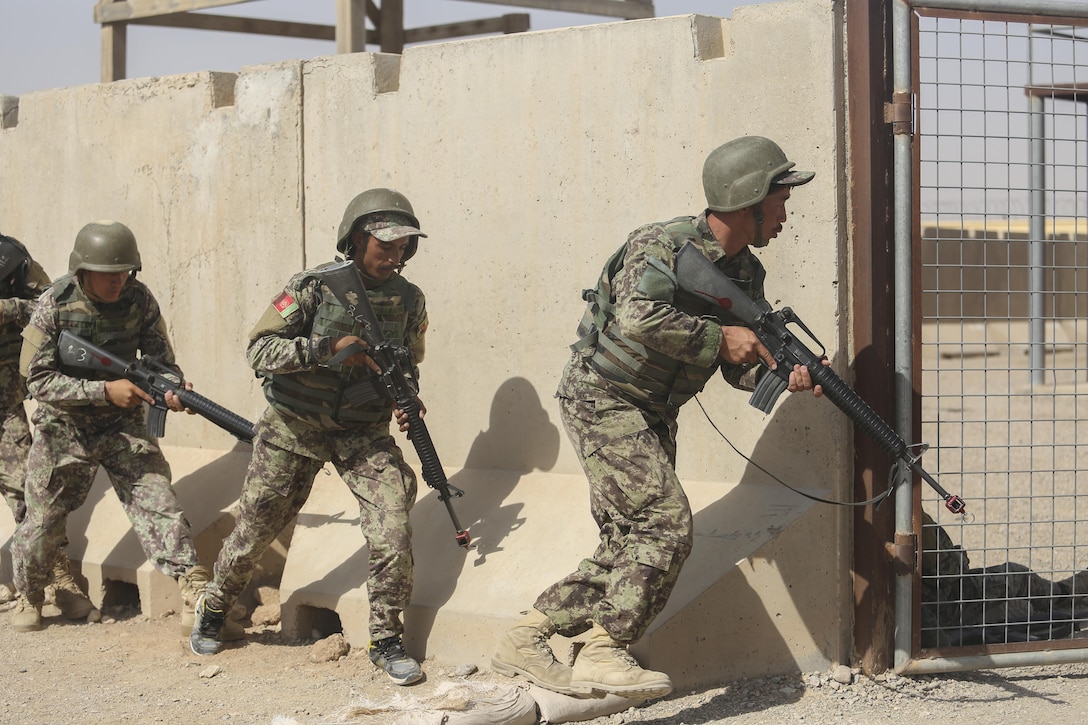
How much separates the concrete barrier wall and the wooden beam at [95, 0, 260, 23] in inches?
42.9

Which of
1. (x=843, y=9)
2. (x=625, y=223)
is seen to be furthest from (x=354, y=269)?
(x=843, y=9)

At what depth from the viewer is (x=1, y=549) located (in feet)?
21.2

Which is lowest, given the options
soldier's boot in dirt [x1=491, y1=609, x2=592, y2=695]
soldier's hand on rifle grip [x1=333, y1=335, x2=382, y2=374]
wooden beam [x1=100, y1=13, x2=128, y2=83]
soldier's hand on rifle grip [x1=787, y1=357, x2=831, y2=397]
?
soldier's boot in dirt [x1=491, y1=609, x2=592, y2=695]

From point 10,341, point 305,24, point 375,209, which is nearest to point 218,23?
point 305,24

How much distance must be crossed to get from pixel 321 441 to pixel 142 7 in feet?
14.8

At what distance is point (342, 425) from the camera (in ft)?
16.0

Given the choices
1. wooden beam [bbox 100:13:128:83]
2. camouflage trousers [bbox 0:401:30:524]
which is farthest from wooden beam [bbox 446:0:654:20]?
camouflage trousers [bbox 0:401:30:524]

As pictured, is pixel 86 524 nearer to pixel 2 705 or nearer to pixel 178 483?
pixel 178 483

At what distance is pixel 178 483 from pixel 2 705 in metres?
2.01

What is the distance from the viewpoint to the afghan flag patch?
4742mm

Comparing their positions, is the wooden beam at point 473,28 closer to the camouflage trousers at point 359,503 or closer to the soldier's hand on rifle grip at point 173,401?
the soldier's hand on rifle grip at point 173,401

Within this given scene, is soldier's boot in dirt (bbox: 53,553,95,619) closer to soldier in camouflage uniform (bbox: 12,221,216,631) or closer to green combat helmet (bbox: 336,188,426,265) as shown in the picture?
soldier in camouflage uniform (bbox: 12,221,216,631)

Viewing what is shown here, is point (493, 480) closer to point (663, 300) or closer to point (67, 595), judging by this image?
point (663, 300)

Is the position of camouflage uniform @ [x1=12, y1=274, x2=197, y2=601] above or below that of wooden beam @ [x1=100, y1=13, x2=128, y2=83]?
below
